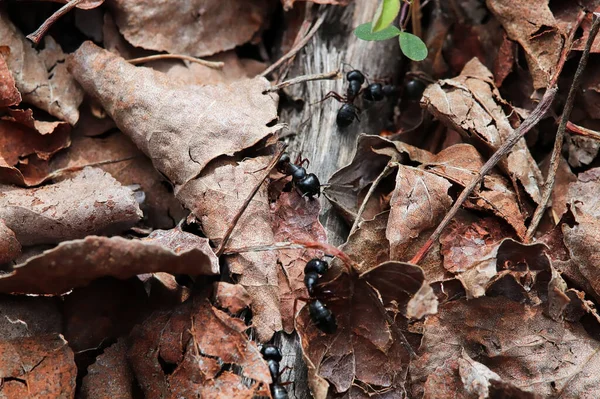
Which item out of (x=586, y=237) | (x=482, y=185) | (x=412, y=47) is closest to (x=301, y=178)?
(x=482, y=185)

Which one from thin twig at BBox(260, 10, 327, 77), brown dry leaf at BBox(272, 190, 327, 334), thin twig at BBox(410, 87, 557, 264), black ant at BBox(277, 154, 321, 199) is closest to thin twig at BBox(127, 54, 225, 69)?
thin twig at BBox(260, 10, 327, 77)

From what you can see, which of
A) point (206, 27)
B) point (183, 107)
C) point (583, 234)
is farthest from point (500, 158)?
point (206, 27)

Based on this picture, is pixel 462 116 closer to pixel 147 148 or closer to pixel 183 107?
pixel 183 107

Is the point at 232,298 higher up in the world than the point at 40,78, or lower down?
lower down

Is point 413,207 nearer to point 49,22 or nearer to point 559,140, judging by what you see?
point 559,140

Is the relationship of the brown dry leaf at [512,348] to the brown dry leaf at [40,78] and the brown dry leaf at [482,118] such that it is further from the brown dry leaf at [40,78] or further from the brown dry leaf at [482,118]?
the brown dry leaf at [40,78]

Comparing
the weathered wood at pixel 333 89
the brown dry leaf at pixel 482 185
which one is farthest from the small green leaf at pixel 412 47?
the brown dry leaf at pixel 482 185
